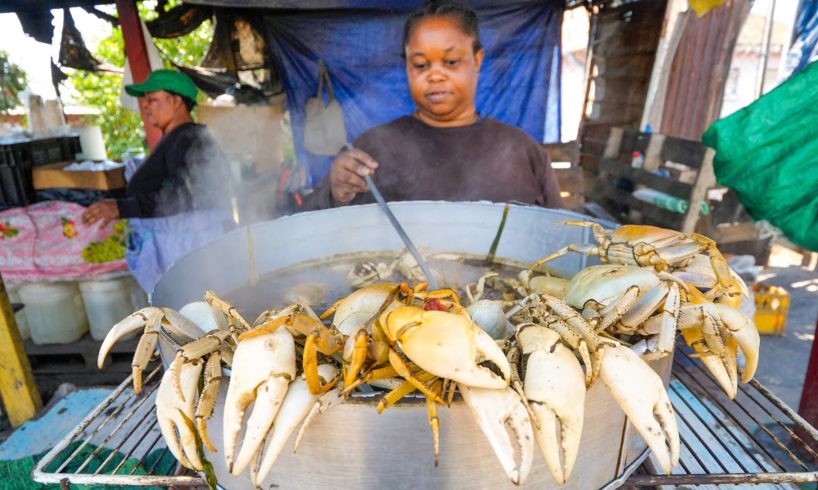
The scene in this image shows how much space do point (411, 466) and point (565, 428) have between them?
0.32 m

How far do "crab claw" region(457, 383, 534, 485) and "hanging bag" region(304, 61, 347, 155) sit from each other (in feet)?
19.2

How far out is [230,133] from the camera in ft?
24.4

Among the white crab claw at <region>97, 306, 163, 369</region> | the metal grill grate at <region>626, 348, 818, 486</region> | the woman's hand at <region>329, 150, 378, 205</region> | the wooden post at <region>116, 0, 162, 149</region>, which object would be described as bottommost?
the metal grill grate at <region>626, 348, 818, 486</region>

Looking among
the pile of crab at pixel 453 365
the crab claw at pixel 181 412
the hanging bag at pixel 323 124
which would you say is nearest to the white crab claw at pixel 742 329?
the pile of crab at pixel 453 365

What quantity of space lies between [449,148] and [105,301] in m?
3.65

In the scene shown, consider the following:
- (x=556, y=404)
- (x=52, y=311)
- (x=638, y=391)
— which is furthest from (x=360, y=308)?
(x=52, y=311)

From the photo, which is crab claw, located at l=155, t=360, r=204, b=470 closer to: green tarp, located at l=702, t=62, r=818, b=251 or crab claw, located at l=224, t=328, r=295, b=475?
crab claw, located at l=224, t=328, r=295, b=475

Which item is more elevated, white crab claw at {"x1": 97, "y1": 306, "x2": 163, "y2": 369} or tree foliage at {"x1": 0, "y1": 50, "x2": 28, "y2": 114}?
tree foliage at {"x1": 0, "y1": 50, "x2": 28, "y2": 114}

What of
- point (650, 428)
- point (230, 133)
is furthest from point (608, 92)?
point (650, 428)

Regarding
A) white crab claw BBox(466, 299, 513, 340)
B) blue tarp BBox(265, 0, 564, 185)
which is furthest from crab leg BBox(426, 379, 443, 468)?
blue tarp BBox(265, 0, 564, 185)

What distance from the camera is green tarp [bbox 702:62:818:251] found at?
7.41 feet

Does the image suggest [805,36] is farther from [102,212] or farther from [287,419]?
[102,212]

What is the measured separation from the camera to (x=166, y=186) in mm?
3730

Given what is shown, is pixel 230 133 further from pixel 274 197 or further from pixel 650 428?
pixel 650 428
